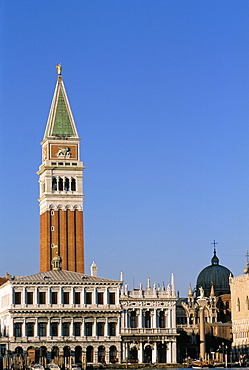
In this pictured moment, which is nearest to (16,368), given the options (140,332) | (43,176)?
A: (140,332)

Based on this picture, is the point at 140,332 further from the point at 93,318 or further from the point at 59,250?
the point at 59,250

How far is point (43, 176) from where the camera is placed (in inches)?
5861

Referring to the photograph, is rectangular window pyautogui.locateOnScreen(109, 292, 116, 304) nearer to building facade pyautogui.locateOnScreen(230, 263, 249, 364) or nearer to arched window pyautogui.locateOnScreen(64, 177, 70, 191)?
building facade pyautogui.locateOnScreen(230, 263, 249, 364)

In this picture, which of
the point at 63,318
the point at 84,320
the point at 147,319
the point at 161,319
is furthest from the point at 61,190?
the point at 63,318

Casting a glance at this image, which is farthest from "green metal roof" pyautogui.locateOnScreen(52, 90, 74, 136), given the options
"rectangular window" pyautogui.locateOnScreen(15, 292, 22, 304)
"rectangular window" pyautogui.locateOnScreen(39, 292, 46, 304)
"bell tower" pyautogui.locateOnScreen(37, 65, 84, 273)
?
"rectangular window" pyautogui.locateOnScreen(15, 292, 22, 304)

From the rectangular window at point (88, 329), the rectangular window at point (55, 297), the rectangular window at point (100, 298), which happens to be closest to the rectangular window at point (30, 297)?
the rectangular window at point (55, 297)

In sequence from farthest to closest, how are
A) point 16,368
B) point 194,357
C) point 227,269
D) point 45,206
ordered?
point 227,269
point 45,206
point 194,357
point 16,368

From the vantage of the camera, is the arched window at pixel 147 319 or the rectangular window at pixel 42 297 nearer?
the rectangular window at pixel 42 297

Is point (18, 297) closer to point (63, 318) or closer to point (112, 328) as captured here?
point (63, 318)

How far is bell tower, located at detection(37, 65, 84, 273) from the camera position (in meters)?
146

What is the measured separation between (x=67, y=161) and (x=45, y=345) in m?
39.0

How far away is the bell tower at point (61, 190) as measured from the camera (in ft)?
478

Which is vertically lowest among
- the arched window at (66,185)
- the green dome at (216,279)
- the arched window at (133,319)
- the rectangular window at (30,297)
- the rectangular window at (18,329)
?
the rectangular window at (18,329)

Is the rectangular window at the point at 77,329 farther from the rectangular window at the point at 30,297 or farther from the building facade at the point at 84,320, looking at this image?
the rectangular window at the point at 30,297
